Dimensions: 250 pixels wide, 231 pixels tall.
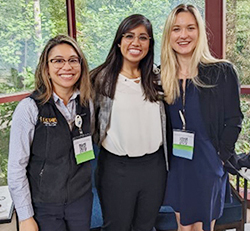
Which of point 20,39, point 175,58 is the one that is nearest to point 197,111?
point 175,58

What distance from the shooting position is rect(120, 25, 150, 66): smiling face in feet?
5.98

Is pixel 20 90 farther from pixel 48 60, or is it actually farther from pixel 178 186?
pixel 178 186

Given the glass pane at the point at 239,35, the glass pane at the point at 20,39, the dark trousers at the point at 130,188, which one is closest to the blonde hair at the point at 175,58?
the dark trousers at the point at 130,188

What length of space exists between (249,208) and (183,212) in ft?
4.73

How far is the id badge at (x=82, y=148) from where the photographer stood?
166cm

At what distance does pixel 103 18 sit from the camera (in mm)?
3100

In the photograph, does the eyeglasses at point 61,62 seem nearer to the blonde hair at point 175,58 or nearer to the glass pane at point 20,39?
the blonde hair at point 175,58

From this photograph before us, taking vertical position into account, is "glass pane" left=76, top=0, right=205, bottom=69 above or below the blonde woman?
above

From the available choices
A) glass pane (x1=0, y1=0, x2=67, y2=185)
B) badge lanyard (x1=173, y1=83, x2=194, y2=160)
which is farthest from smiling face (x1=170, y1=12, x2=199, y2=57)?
glass pane (x1=0, y1=0, x2=67, y2=185)

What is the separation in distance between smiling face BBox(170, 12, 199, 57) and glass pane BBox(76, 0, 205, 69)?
1.03 metres

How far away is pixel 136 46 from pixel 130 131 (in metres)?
0.46

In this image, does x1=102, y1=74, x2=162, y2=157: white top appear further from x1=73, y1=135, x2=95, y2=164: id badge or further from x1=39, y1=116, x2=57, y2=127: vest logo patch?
x1=39, y1=116, x2=57, y2=127: vest logo patch

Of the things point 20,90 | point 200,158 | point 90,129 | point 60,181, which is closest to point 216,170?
point 200,158

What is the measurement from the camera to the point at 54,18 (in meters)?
3.13
